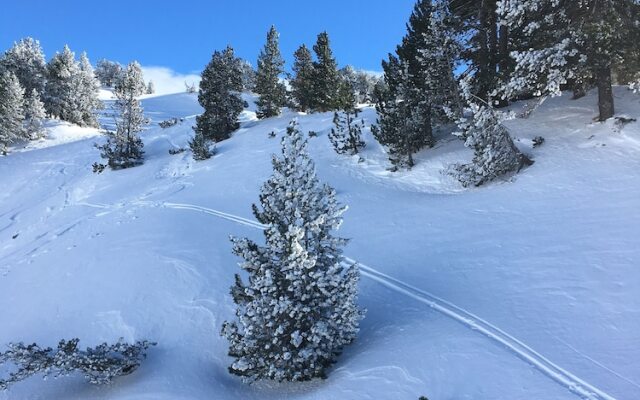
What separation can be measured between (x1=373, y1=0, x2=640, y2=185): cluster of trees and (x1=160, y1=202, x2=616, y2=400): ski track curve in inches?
276


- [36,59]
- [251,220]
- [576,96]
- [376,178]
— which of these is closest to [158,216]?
[251,220]

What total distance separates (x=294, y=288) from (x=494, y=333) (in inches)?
141

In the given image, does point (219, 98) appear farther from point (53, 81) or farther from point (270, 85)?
point (53, 81)

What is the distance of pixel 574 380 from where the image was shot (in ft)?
19.8

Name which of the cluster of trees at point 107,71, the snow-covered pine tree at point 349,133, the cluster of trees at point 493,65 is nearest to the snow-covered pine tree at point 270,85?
the snow-covered pine tree at point 349,133

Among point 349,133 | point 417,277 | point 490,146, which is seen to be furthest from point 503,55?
point 417,277

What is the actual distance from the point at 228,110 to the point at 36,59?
3551cm

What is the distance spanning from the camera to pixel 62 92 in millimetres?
51031

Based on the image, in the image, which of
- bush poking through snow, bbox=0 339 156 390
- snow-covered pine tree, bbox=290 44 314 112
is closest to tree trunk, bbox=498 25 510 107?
bush poking through snow, bbox=0 339 156 390

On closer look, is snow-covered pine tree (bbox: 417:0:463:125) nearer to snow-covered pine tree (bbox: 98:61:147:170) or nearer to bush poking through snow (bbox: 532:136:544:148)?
bush poking through snow (bbox: 532:136:544:148)

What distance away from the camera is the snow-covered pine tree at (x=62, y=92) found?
5059cm

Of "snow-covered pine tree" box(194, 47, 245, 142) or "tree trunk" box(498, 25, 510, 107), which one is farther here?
"snow-covered pine tree" box(194, 47, 245, 142)

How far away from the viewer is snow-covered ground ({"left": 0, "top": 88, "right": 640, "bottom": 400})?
6821 mm

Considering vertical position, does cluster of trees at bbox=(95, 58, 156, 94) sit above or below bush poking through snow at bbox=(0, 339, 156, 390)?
above
